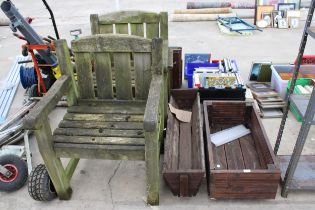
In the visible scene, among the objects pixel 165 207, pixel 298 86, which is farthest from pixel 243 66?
pixel 165 207

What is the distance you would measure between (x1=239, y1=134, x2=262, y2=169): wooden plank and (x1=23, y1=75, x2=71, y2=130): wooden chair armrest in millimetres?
1946

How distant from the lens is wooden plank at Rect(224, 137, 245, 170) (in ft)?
9.88

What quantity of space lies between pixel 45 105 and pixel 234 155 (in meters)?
1.96

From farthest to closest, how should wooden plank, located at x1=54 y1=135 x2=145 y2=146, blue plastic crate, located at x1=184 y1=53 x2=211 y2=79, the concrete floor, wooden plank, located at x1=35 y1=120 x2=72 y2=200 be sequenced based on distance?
blue plastic crate, located at x1=184 y1=53 x2=211 y2=79 → the concrete floor → wooden plank, located at x1=54 y1=135 x2=145 y2=146 → wooden plank, located at x1=35 y1=120 x2=72 y2=200

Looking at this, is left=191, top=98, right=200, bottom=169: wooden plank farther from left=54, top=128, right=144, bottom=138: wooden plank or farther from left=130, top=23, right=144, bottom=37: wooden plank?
left=130, top=23, right=144, bottom=37: wooden plank

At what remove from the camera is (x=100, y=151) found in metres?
2.46

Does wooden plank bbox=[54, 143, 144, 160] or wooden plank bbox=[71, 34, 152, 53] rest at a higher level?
wooden plank bbox=[71, 34, 152, 53]

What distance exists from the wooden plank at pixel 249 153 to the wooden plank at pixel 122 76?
4.45 feet

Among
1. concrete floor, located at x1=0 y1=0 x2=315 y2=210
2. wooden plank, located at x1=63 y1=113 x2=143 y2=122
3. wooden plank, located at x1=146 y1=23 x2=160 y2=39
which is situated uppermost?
wooden plank, located at x1=146 y1=23 x2=160 y2=39

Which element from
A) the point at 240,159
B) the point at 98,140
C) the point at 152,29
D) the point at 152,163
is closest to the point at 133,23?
the point at 152,29

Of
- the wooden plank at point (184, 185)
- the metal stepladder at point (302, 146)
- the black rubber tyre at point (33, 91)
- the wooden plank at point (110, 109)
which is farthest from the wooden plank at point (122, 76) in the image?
the black rubber tyre at point (33, 91)

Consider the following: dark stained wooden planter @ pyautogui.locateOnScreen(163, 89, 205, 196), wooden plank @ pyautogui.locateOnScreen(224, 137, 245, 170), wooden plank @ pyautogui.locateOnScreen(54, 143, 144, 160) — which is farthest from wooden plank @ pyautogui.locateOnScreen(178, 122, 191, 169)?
wooden plank @ pyautogui.locateOnScreen(54, 143, 144, 160)

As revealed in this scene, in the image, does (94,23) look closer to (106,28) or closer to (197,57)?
(106,28)

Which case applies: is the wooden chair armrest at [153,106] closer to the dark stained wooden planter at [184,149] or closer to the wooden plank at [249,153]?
the dark stained wooden planter at [184,149]
